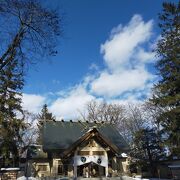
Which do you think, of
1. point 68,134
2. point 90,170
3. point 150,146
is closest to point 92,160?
point 90,170

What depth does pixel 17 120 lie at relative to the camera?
90.2ft

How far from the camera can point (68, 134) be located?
32.4 m

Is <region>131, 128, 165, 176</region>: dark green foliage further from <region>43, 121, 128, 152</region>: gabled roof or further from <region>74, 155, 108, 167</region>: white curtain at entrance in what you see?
<region>74, 155, 108, 167</region>: white curtain at entrance

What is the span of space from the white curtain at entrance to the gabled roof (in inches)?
71.2

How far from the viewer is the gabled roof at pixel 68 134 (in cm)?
2909

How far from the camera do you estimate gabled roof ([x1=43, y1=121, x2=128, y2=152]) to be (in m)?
29.1

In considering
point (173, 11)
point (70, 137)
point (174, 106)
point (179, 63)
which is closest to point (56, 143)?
point (70, 137)

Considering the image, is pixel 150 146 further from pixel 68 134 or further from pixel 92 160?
pixel 68 134

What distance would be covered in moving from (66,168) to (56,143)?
310 centimetres

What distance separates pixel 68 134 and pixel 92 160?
5729 millimetres

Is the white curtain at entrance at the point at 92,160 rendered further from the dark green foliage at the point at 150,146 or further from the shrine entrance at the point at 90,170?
the dark green foliage at the point at 150,146

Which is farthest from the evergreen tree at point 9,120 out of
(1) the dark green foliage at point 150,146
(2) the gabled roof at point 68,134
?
(1) the dark green foliage at point 150,146

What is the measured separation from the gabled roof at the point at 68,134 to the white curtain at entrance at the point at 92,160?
1.81m

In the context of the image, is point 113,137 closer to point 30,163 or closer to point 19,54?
point 30,163
